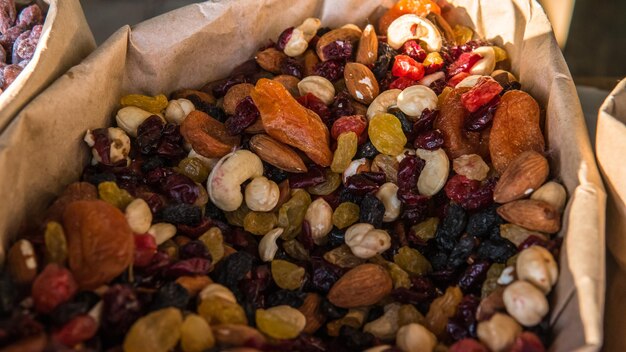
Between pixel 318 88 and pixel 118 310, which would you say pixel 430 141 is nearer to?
pixel 318 88

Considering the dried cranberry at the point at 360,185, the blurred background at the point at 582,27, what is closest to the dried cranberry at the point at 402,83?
the dried cranberry at the point at 360,185

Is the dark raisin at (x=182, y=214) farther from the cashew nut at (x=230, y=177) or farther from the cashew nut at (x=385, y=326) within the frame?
the cashew nut at (x=385, y=326)

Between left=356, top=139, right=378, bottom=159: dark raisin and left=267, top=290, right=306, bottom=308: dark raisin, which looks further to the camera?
left=356, top=139, right=378, bottom=159: dark raisin

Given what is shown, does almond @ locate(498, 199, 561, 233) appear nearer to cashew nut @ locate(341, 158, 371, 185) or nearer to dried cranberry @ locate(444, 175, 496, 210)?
dried cranberry @ locate(444, 175, 496, 210)

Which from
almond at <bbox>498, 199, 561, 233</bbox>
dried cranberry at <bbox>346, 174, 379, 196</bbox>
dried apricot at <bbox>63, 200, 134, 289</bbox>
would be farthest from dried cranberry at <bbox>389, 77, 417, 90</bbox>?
dried apricot at <bbox>63, 200, 134, 289</bbox>

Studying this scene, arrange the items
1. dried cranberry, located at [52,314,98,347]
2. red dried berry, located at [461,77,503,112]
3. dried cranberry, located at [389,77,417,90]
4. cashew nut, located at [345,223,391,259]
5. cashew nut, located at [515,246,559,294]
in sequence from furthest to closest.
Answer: dried cranberry, located at [389,77,417,90]
red dried berry, located at [461,77,503,112]
cashew nut, located at [345,223,391,259]
cashew nut, located at [515,246,559,294]
dried cranberry, located at [52,314,98,347]
